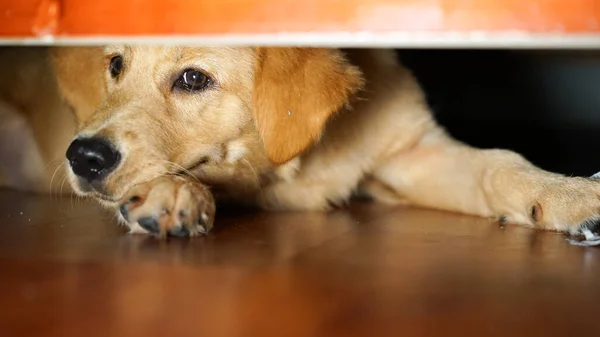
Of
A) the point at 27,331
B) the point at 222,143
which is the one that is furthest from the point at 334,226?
the point at 27,331

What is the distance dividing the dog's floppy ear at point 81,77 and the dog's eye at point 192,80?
0.40 metres

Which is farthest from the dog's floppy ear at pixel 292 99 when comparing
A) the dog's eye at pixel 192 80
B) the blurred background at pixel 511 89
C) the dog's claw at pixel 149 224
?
the blurred background at pixel 511 89

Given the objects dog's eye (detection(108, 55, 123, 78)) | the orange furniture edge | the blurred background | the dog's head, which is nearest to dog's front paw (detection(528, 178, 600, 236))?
the dog's head

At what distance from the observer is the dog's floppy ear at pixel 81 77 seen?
7.88 ft

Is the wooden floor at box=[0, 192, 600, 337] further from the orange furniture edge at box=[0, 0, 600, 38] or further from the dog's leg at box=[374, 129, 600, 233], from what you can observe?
the orange furniture edge at box=[0, 0, 600, 38]

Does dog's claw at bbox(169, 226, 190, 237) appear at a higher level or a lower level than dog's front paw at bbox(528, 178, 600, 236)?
lower

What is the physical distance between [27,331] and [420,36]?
756 mm

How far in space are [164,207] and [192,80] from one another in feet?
1.38

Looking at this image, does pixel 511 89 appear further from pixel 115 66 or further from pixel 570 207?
pixel 115 66

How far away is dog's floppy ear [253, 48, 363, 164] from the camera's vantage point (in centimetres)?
199

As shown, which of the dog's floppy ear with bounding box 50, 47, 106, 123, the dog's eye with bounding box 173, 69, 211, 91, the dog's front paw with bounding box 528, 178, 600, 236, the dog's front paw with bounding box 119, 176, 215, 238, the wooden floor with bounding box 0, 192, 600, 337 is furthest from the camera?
the dog's floppy ear with bounding box 50, 47, 106, 123

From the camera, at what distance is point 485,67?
4.47m

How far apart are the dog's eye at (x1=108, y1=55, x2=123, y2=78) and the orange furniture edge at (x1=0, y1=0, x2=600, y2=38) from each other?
0.70 meters

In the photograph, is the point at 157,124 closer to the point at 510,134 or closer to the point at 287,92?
the point at 287,92
